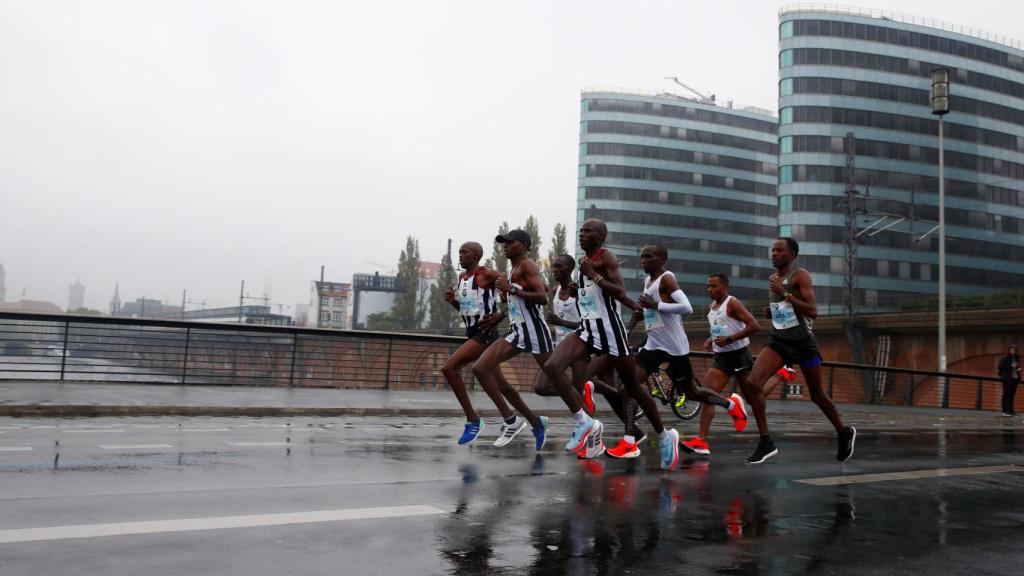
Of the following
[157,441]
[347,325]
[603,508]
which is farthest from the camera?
[347,325]

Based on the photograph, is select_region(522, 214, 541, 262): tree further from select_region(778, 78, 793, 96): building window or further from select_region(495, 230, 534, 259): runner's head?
select_region(495, 230, 534, 259): runner's head

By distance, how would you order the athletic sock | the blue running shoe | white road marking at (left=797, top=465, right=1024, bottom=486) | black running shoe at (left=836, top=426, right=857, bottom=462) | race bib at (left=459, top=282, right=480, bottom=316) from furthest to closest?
race bib at (left=459, top=282, right=480, bottom=316), the blue running shoe, black running shoe at (left=836, top=426, right=857, bottom=462), the athletic sock, white road marking at (left=797, top=465, right=1024, bottom=486)

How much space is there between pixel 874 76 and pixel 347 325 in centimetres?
11035

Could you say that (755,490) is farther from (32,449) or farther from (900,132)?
(900,132)

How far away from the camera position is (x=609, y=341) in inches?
296

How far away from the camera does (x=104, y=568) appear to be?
3.24m

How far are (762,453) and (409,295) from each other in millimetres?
97770

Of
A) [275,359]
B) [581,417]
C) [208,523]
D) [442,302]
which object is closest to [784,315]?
[581,417]

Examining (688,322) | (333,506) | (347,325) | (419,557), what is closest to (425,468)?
(333,506)

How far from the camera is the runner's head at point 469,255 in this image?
26.9 ft

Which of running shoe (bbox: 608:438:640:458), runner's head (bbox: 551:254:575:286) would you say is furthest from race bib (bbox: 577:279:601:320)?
runner's head (bbox: 551:254:575:286)

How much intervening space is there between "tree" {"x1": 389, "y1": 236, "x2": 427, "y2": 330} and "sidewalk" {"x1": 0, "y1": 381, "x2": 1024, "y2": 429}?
84.6 meters

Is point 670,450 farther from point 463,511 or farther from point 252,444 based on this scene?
point 252,444

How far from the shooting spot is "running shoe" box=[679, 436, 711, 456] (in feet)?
26.6
